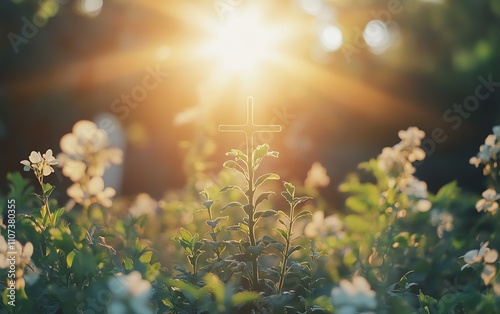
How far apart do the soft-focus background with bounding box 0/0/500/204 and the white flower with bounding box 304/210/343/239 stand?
34.1 inches

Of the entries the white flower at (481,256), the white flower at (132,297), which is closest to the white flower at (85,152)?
the white flower at (132,297)

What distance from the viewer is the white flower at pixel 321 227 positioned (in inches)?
112

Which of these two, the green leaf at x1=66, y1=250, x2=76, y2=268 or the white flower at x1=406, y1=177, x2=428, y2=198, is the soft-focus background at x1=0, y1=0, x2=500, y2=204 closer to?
the white flower at x1=406, y1=177, x2=428, y2=198

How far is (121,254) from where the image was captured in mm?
2705

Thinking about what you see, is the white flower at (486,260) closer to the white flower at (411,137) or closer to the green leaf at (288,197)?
the green leaf at (288,197)

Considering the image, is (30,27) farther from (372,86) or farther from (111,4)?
(372,86)

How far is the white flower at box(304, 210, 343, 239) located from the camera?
2.85 meters

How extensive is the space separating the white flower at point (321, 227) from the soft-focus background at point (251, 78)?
0.87 m

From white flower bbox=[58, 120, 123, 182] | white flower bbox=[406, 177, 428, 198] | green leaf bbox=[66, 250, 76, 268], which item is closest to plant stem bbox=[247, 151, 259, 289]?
green leaf bbox=[66, 250, 76, 268]

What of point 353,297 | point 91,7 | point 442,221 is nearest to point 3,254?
point 353,297

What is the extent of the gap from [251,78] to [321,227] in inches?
133

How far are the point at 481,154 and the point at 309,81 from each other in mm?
7760

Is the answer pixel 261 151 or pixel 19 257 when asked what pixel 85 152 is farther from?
pixel 261 151

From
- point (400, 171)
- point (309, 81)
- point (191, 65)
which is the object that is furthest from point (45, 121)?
point (400, 171)
